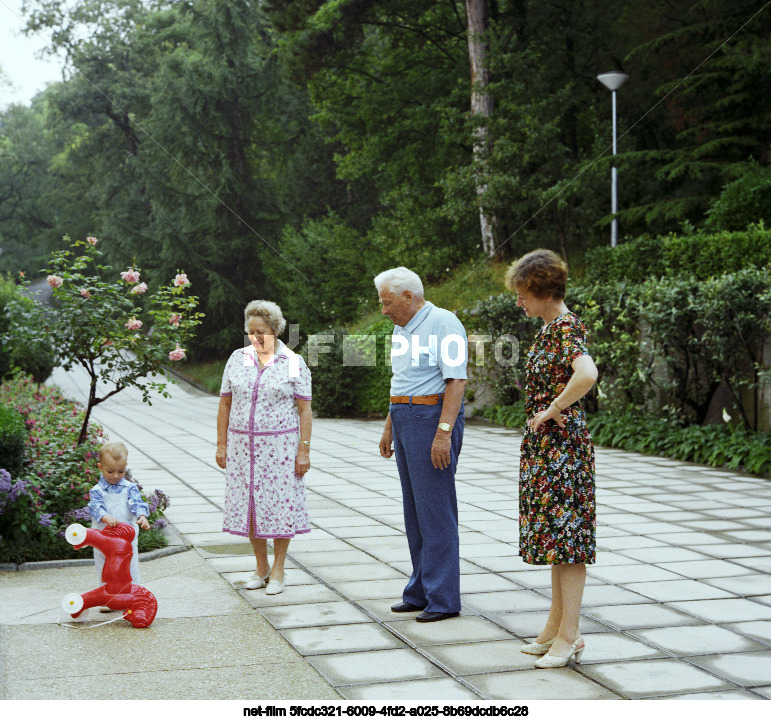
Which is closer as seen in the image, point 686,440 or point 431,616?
point 431,616

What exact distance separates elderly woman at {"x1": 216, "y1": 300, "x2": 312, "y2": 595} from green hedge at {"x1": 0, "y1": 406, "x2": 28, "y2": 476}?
5.19ft

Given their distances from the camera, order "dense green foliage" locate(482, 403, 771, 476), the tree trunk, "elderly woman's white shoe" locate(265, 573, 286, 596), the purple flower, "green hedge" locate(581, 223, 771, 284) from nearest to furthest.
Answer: "elderly woman's white shoe" locate(265, 573, 286, 596) < the purple flower < "dense green foliage" locate(482, 403, 771, 476) < "green hedge" locate(581, 223, 771, 284) < the tree trunk

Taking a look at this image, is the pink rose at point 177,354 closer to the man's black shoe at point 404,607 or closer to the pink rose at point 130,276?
the pink rose at point 130,276

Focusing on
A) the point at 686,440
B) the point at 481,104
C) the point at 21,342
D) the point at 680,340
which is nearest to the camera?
the point at 21,342

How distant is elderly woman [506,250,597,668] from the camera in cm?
377

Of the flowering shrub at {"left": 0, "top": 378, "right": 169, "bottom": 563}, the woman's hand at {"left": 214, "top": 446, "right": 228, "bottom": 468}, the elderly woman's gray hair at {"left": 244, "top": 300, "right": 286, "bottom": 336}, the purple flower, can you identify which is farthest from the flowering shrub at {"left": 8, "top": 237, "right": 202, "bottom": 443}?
the elderly woman's gray hair at {"left": 244, "top": 300, "right": 286, "bottom": 336}

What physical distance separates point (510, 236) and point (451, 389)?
16.8 metres

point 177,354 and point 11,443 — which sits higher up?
point 177,354

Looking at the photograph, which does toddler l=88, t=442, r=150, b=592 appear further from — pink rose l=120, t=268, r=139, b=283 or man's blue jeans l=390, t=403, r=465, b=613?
pink rose l=120, t=268, r=139, b=283

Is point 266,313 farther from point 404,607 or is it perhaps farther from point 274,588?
point 404,607

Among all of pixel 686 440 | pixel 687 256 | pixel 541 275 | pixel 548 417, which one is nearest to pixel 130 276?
pixel 541 275

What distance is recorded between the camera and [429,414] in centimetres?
445

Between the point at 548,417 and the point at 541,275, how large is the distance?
0.58 meters
